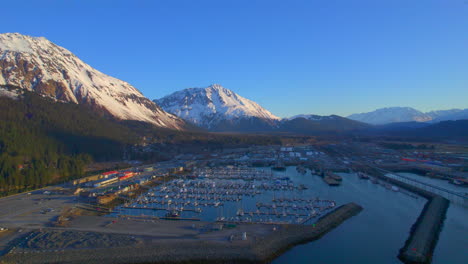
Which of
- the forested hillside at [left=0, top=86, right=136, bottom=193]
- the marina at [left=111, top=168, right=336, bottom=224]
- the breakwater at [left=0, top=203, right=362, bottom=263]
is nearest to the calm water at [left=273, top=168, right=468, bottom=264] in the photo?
the breakwater at [left=0, top=203, right=362, bottom=263]

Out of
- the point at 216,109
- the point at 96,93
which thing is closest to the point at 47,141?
the point at 96,93

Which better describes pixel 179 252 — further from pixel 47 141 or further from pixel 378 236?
pixel 47 141

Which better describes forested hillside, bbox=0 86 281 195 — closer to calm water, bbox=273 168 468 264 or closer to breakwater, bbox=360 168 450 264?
Result: calm water, bbox=273 168 468 264

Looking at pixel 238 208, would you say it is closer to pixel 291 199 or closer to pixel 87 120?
pixel 291 199

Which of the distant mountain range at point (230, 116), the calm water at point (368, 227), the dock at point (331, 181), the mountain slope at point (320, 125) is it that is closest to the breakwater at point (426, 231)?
the calm water at point (368, 227)

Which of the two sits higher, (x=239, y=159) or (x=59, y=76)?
(x=59, y=76)

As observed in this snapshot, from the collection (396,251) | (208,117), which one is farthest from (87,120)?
(208,117)

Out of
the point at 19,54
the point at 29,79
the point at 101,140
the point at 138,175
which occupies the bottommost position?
→ the point at 138,175
